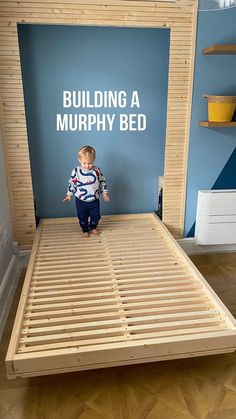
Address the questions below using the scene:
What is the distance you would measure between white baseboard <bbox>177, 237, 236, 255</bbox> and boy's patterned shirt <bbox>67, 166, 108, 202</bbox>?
100cm

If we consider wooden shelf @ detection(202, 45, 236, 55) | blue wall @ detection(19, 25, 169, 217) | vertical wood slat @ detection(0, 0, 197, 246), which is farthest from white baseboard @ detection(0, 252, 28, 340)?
wooden shelf @ detection(202, 45, 236, 55)

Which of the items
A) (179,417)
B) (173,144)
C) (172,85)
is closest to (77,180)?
(173,144)

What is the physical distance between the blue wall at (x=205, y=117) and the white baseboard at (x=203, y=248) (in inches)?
3.8

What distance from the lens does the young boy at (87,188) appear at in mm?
2635

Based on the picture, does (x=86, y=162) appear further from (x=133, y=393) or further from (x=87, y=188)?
(x=133, y=393)

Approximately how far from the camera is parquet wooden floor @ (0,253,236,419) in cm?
153

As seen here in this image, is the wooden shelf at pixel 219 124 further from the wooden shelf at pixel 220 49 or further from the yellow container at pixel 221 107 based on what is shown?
the wooden shelf at pixel 220 49

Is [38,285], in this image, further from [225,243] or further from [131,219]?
[225,243]

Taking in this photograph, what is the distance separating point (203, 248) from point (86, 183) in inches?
51.8

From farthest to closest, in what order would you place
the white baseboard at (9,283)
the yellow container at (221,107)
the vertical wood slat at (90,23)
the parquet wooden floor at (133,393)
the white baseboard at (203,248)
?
the white baseboard at (203,248) < the yellow container at (221,107) < the vertical wood slat at (90,23) < the white baseboard at (9,283) < the parquet wooden floor at (133,393)

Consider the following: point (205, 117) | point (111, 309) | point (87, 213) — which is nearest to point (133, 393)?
point (111, 309)

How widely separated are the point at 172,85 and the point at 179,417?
2.33 meters

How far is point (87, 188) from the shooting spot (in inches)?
107

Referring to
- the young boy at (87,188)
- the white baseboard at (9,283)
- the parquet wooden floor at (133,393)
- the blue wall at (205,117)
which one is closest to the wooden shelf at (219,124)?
the blue wall at (205,117)
